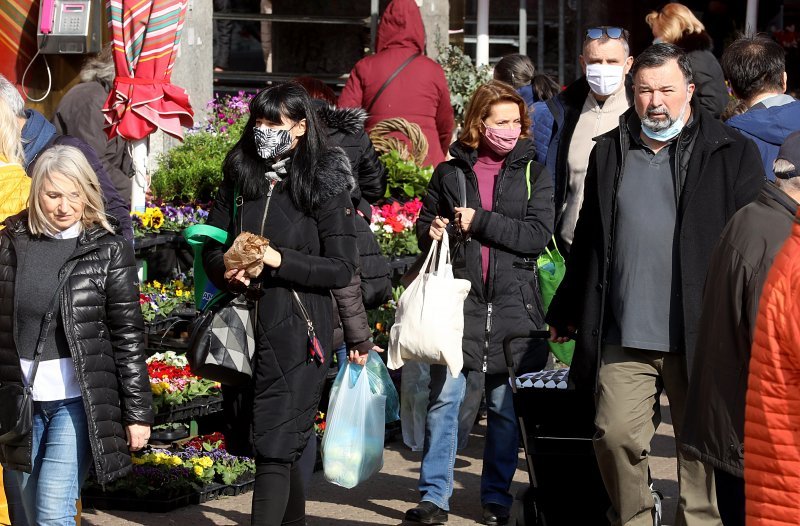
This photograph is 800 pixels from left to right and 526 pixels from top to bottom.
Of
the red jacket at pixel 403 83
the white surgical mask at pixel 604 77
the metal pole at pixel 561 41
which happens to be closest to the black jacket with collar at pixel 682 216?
the white surgical mask at pixel 604 77

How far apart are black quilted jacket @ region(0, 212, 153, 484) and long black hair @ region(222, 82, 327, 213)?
58 centimetres

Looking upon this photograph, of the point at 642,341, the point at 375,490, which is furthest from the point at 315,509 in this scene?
the point at 642,341

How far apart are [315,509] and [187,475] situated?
63cm

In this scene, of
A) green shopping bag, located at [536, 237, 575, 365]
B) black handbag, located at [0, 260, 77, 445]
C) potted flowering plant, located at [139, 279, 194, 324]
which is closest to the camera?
black handbag, located at [0, 260, 77, 445]

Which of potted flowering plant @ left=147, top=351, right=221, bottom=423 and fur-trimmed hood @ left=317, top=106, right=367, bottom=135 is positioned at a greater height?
fur-trimmed hood @ left=317, top=106, right=367, bottom=135

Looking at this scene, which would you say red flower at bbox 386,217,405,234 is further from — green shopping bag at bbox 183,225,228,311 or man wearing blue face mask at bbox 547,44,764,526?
man wearing blue face mask at bbox 547,44,764,526

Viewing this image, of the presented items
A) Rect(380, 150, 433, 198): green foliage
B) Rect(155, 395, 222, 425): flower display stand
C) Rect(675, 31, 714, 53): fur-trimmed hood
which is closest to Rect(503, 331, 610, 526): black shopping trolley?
Rect(155, 395, 222, 425): flower display stand

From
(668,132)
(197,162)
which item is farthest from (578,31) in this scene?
(668,132)

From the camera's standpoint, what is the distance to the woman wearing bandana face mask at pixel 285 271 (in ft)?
17.0

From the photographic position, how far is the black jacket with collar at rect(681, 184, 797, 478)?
3.99 m

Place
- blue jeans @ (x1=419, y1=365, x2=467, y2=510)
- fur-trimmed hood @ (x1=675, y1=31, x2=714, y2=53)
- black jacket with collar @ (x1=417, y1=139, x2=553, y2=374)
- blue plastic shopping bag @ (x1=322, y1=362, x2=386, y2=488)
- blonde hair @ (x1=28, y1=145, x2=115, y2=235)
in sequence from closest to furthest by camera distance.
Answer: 1. blonde hair @ (x1=28, y1=145, x2=115, y2=235)
2. blue plastic shopping bag @ (x1=322, y1=362, x2=386, y2=488)
3. black jacket with collar @ (x1=417, y1=139, x2=553, y2=374)
4. blue jeans @ (x1=419, y1=365, x2=467, y2=510)
5. fur-trimmed hood @ (x1=675, y1=31, x2=714, y2=53)

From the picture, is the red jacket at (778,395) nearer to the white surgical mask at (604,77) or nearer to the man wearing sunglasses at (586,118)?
the man wearing sunglasses at (586,118)

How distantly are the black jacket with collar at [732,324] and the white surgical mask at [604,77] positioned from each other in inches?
109

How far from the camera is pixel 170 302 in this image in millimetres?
8242
